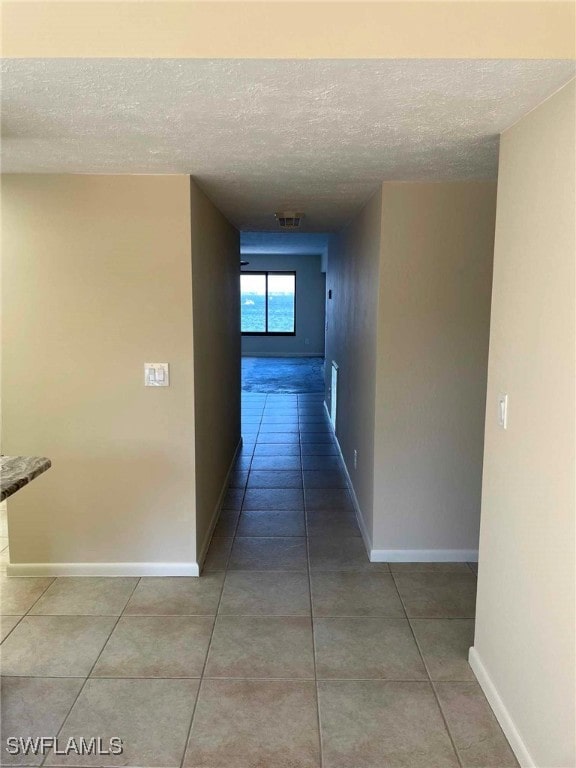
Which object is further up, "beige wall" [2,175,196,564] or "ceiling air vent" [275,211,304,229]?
"ceiling air vent" [275,211,304,229]

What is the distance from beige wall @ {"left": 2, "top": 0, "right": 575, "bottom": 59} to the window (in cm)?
1088

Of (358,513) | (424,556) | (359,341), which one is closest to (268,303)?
(359,341)

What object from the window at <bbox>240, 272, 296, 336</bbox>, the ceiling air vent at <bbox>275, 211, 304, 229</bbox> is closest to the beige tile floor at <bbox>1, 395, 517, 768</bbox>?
the ceiling air vent at <bbox>275, 211, 304, 229</bbox>

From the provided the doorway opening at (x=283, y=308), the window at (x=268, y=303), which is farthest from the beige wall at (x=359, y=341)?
the window at (x=268, y=303)

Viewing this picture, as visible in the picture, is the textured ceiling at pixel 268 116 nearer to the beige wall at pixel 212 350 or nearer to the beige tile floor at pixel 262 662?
the beige wall at pixel 212 350

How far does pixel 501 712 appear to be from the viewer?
1.95m

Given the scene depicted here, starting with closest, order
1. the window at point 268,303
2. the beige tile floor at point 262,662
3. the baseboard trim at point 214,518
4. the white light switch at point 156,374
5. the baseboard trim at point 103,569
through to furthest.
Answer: the beige tile floor at point 262,662, the white light switch at point 156,374, the baseboard trim at point 103,569, the baseboard trim at point 214,518, the window at point 268,303

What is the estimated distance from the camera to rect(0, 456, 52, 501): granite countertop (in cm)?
178

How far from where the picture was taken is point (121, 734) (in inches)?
75.6

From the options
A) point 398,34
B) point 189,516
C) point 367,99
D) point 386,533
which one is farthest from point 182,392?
point 398,34

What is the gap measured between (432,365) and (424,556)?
111 cm

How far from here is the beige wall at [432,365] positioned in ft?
9.65

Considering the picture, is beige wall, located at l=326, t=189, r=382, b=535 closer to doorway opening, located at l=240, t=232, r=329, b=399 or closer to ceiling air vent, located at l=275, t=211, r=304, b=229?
ceiling air vent, located at l=275, t=211, r=304, b=229

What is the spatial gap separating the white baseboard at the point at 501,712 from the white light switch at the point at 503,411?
3.18 ft
